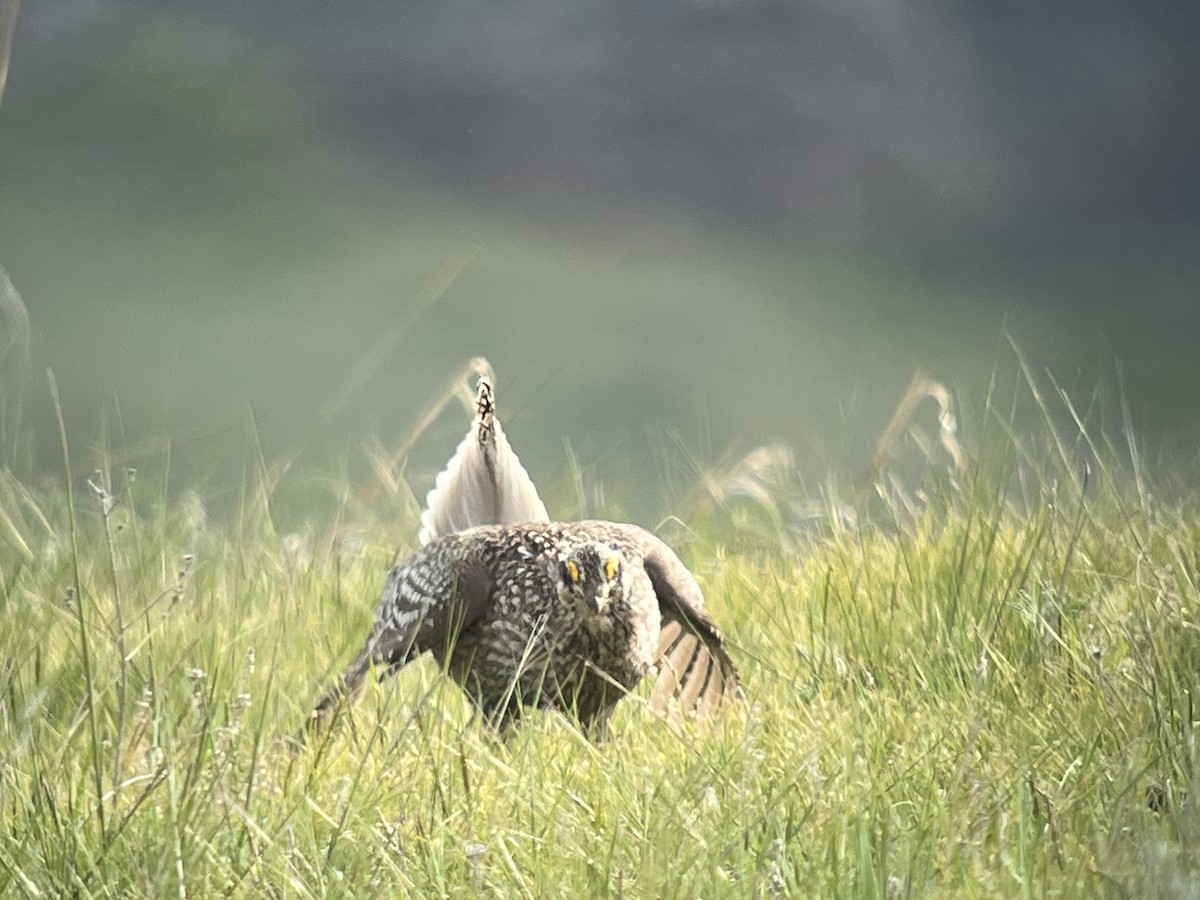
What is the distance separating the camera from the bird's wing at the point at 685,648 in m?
3.22

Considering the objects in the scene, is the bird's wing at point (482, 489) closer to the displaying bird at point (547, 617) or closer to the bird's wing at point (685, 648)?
the displaying bird at point (547, 617)

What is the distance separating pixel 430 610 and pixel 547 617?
26cm

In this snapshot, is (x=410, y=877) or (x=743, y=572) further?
(x=743, y=572)

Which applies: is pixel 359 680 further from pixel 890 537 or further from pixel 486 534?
pixel 890 537

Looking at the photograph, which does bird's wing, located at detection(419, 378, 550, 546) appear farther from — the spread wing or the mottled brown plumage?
the spread wing

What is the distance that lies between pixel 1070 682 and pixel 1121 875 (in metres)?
0.95

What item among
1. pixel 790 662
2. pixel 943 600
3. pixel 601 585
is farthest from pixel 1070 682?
pixel 601 585

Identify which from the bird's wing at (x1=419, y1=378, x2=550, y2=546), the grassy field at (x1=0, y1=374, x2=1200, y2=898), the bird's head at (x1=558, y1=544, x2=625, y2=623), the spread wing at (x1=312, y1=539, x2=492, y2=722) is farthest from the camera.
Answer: the bird's wing at (x1=419, y1=378, x2=550, y2=546)

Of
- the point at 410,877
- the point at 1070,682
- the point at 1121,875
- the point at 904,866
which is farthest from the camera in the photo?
the point at 1070,682

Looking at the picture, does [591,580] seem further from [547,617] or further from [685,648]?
[685,648]

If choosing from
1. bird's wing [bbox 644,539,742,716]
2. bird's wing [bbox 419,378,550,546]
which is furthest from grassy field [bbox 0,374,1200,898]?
bird's wing [bbox 419,378,550,546]

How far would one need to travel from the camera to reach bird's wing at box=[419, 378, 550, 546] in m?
3.52

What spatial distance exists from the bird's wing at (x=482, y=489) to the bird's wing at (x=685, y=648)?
435 mm

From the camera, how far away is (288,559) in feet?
12.4
